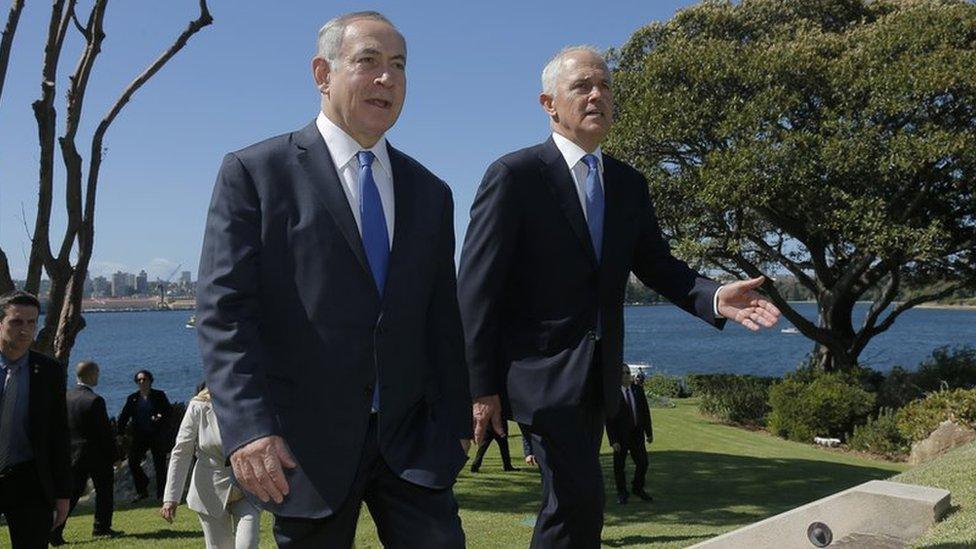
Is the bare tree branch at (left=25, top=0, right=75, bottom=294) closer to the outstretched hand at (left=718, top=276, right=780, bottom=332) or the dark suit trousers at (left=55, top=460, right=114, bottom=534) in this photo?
the dark suit trousers at (left=55, top=460, right=114, bottom=534)

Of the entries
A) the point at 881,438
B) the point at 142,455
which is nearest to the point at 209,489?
the point at 142,455

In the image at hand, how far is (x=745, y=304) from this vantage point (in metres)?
4.14

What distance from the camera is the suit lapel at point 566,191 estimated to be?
430 centimetres

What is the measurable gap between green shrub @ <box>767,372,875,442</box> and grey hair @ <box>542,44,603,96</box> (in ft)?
74.4

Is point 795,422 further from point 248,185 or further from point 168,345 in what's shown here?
point 168,345

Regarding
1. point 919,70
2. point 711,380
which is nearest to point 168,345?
point 711,380

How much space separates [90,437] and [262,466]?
33.3 feet

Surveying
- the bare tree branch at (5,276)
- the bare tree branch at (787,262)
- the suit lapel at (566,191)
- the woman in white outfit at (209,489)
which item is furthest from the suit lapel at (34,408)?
the bare tree branch at (787,262)

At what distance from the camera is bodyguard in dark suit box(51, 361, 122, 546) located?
1166 cm

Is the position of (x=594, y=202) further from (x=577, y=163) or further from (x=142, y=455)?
(x=142, y=455)

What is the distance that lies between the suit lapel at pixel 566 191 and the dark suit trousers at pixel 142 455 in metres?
12.5

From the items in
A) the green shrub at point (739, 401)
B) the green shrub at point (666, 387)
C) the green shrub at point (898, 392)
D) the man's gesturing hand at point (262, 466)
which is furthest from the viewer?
the green shrub at point (666, 387)

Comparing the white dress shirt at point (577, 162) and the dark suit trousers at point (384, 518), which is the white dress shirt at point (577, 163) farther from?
the dark suit trousers at point (384, 518)

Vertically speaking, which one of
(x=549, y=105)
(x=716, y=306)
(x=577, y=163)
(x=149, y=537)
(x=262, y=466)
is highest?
(x=549, y=105)
